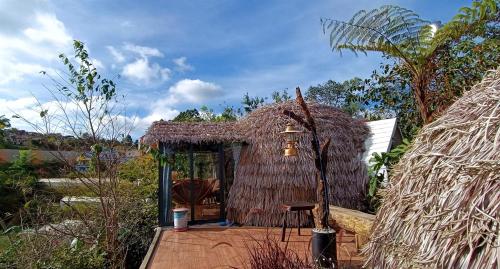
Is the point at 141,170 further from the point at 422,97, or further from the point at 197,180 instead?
the point at 422,97

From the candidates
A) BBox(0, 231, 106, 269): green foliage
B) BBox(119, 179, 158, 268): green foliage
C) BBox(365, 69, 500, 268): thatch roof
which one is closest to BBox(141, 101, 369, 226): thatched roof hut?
BBox(119, 179, 158, 268): green foliage

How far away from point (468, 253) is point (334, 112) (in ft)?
26.8

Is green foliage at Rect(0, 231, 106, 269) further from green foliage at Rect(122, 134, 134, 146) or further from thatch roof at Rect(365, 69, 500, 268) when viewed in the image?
thatch roof at Rect(365, 69, 500, 268)

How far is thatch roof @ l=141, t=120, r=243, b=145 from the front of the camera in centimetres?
848

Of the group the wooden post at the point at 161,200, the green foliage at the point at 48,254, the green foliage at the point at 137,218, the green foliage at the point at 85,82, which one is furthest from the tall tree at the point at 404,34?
the green foliage at the point at 48,254

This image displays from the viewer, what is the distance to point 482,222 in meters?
1.63

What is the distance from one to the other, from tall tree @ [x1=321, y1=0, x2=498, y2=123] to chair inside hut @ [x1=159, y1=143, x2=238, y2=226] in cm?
409

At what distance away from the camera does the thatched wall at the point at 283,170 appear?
8.54 meters

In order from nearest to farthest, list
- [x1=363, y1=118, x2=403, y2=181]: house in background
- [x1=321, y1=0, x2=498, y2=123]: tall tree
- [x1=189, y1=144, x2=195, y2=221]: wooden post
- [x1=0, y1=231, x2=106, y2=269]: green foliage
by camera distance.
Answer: [x1=321, y1=0, x2=498, y2=123]: tall tree < [x1=0, y1=231, x2=106, y2=269]: green foliage < [x1=363, y1=118, x2=403, y2=181]: house in background < [x1=189, y1=144, x2=195, y2=221]: wooden post

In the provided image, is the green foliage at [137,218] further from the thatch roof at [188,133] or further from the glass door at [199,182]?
the thatch roof at [188,133]

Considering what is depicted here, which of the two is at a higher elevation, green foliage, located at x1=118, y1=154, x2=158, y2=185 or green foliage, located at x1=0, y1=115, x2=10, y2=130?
green foliage, located at x1=0, y1=115, x2=10, y2=130

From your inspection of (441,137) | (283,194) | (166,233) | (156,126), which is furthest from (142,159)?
(441,137)

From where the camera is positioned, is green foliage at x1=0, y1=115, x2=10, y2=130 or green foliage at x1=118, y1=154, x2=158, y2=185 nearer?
green foliage at x1=0, y1=115, x2=10, y2=130

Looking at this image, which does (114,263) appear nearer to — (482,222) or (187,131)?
(187,131)
